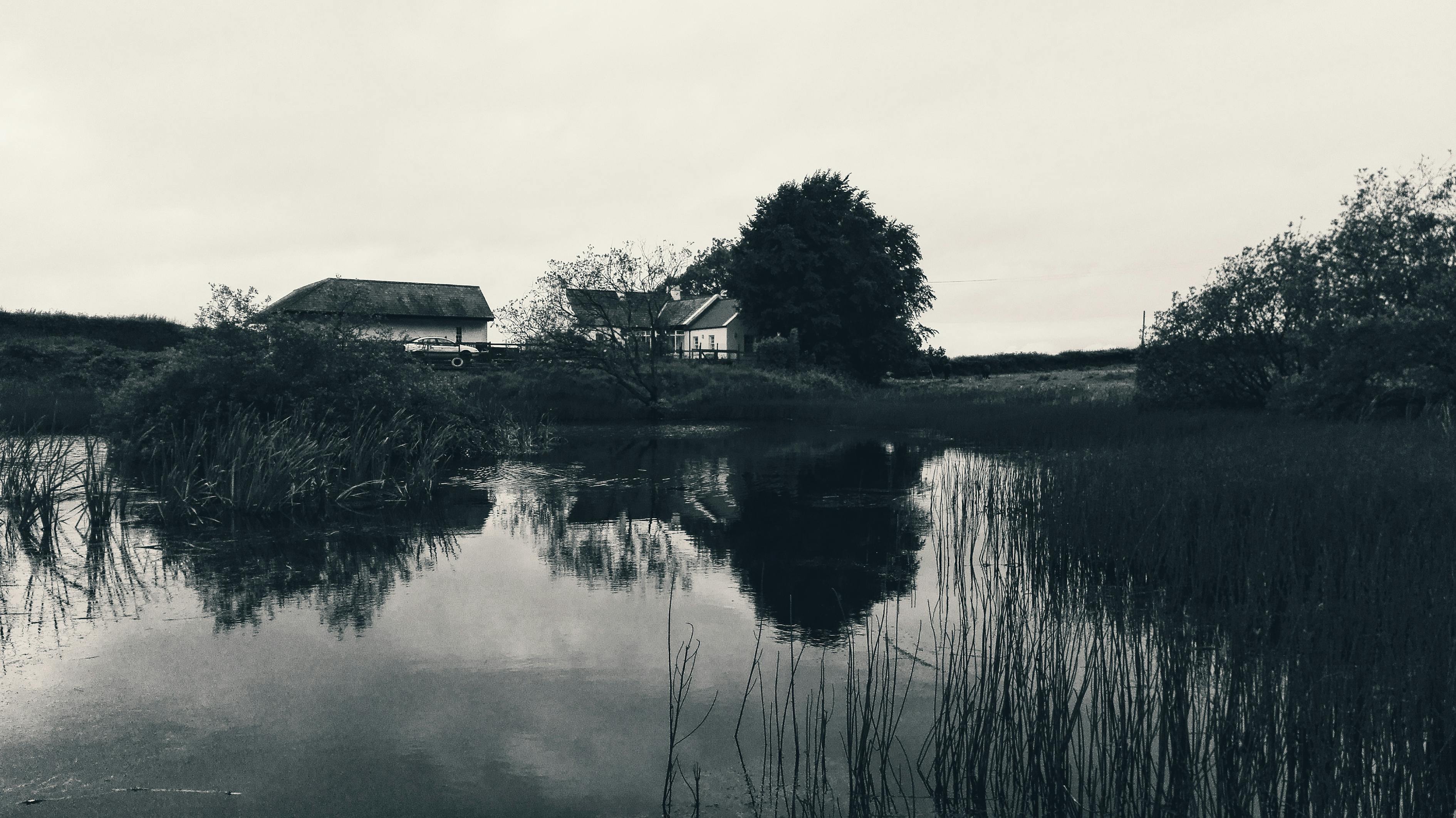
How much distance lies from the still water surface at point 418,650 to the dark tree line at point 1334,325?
10334 mm

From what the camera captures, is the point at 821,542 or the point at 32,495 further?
the point at 821,542

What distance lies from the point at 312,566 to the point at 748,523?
576cm

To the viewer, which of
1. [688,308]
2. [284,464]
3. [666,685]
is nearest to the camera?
[666,685]

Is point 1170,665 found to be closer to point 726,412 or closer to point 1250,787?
point 1250,787

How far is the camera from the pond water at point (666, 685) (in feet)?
14.2

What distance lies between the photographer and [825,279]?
2089 inches

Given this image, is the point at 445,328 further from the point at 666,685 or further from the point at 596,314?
the point at 666,685

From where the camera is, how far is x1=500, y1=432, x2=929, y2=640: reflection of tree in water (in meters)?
9.33

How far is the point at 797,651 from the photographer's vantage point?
708 cm

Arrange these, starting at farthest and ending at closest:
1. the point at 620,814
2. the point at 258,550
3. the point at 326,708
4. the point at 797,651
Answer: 1. the point at 258,550
2. the point at 797,651
3. the point at 326,708
4. the point at 620,814

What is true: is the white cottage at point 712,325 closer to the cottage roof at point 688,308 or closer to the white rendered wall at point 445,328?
the cottage roof at point 688,308

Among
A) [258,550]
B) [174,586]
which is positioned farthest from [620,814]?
[258,550]

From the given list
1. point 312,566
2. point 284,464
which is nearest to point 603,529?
point 312,566

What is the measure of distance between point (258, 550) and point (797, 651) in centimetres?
700
